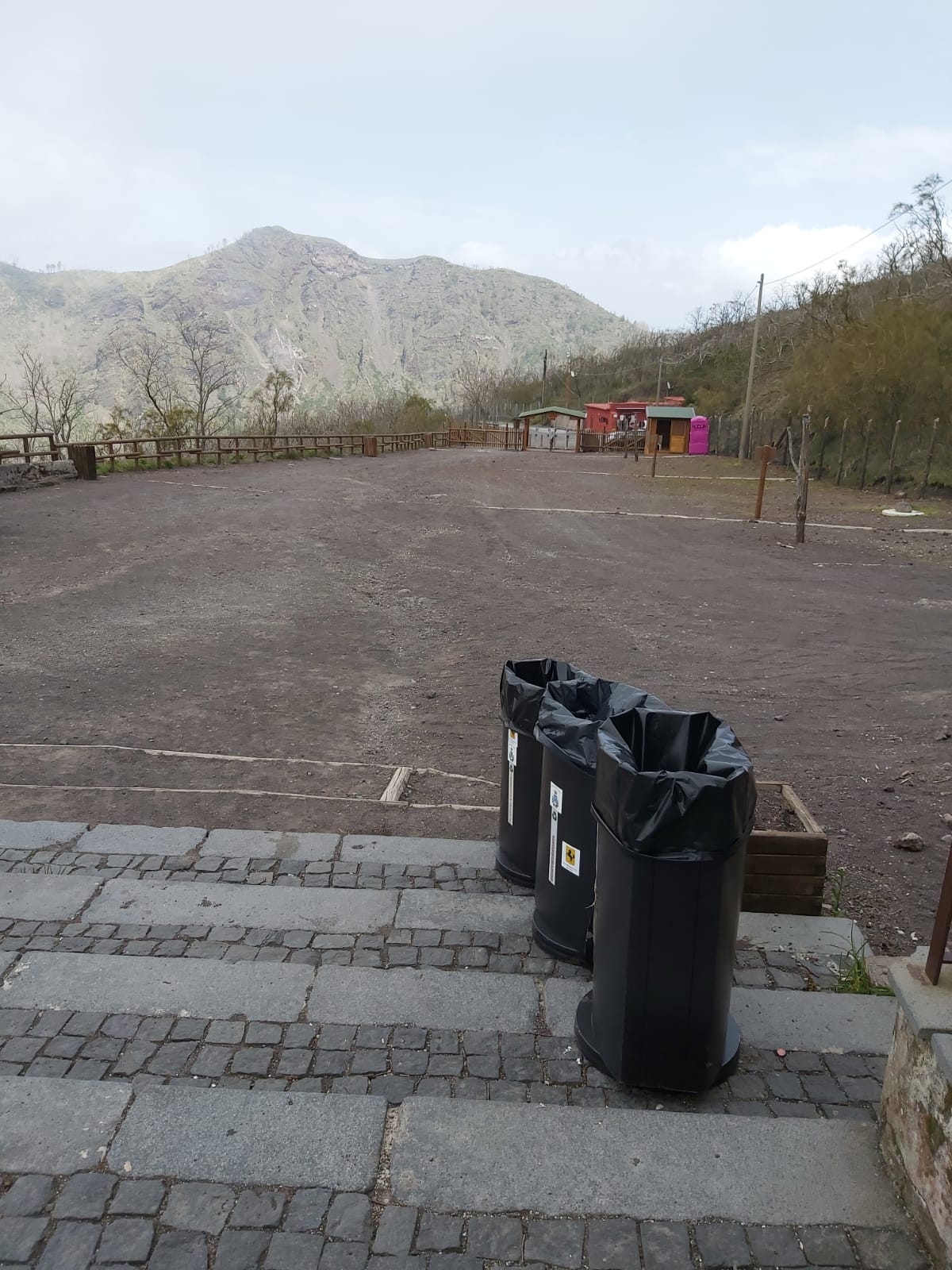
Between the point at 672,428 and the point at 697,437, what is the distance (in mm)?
1621

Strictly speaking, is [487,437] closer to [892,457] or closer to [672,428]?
[672,428]

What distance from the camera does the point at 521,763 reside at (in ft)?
11.2

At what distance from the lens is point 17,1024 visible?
2.54 m

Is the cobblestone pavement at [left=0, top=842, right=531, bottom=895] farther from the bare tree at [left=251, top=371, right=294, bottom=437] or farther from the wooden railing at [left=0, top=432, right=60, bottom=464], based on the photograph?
the bare tree at [left=251, top=371, right=294, bottom=437]

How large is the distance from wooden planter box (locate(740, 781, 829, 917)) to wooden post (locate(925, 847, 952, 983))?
1351 millimetres

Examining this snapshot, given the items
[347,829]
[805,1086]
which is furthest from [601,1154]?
[347,829]

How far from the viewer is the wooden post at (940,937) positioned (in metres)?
1.97

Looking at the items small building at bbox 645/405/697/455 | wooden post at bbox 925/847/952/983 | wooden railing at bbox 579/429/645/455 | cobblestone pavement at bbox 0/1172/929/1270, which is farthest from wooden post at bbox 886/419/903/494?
wooden railing at bbox 579/429/645/455

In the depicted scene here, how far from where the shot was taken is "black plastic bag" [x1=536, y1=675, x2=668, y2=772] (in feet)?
9.06

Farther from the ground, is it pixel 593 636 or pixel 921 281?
pixel 921 281

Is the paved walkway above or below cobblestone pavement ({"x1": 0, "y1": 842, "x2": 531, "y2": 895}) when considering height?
above

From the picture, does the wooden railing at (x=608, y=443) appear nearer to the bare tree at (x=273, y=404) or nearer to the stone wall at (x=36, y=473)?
the bare tree at (x=273, y=404)

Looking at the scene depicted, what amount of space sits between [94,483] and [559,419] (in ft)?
145

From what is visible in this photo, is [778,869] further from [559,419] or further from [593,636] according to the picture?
[559,419]
